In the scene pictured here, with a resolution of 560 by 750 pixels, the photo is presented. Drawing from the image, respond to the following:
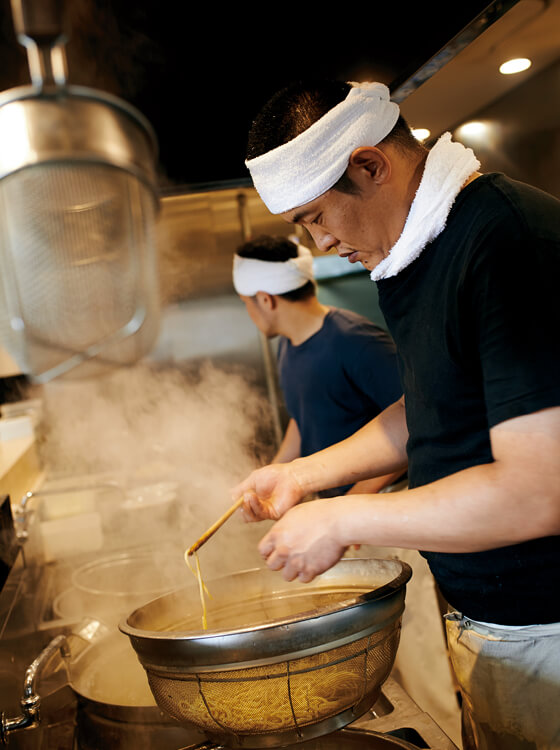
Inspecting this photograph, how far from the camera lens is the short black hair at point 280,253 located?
2.62 metres

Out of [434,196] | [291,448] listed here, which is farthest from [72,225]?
[291,448]

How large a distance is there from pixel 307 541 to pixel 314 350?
151 cm

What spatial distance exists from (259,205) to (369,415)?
1.72 m

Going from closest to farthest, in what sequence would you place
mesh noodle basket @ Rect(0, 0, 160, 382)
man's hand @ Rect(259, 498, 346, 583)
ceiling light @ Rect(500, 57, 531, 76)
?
mesh noodle basket @ Rect(0, 0, 160, 382)
man's hand @ Rect(259, 498, 346, 583)
ceiling light @ Rect(500, 57, 531, 76)

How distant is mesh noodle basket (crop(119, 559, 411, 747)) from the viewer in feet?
3.06

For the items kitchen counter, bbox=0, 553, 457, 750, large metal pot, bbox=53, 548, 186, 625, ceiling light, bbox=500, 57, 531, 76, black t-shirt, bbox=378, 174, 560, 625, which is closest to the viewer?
black t-shirt, bbox=378, 174, 560, 625

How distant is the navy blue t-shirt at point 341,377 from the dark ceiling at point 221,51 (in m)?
1.10

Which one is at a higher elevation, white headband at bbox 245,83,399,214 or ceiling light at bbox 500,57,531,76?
ceiling light at bbox 500,57,531,76

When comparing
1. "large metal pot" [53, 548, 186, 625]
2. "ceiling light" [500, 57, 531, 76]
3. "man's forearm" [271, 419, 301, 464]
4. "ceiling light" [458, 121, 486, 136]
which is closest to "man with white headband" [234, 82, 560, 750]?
"ceiling light" [500, 57, 531, 76]

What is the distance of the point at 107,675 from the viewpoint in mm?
1581

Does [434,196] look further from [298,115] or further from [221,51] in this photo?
[221,51]

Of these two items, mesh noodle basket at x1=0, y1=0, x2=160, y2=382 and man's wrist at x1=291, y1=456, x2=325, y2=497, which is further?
man's wrist at x1=291, y1=456, x2=325, y2=497

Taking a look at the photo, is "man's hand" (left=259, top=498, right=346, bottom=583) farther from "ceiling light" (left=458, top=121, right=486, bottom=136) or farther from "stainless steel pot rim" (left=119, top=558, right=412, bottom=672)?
"ceiling light" (left=458, top=121, right=486, bottom=136)

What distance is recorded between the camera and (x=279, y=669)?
3.10 feet
